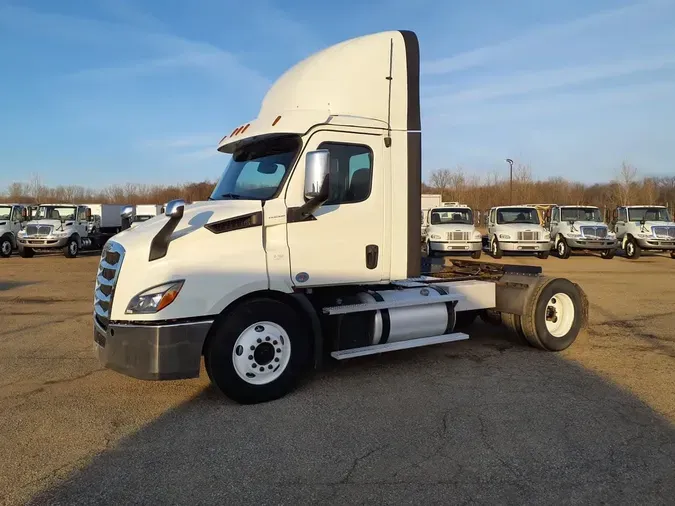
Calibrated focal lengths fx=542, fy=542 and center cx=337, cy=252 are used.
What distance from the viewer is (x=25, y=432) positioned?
4.57 meters

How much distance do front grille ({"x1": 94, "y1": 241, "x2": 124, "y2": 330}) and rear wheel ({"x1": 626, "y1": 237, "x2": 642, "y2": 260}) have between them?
2314 cm

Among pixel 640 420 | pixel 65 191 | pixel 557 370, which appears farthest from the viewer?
pixel 65 191

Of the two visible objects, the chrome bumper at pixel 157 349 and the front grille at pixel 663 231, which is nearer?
the chrome bumper at pixel 157 349

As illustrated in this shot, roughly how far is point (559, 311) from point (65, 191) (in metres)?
97.0

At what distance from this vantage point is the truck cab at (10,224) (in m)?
23.9

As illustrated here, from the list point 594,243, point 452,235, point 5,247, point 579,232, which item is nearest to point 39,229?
point 5,247

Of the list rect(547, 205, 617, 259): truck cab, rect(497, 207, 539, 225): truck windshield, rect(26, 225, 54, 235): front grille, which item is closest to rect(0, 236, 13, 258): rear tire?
rect(26, 225, 54, 235): front grille

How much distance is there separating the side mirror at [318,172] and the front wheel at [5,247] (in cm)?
2365

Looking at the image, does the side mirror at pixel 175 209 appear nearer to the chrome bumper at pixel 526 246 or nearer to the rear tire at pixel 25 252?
the chrome bumper at pixel 526 246

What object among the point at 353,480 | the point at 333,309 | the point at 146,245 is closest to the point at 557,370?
the point at 333,309

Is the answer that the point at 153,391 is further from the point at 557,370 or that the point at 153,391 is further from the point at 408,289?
the point at 557,370

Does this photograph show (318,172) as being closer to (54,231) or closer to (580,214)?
(54,231)

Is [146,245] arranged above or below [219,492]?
above

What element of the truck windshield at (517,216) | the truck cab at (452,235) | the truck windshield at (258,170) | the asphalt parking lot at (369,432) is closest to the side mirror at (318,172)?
the truck windshield at (258,170)
